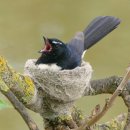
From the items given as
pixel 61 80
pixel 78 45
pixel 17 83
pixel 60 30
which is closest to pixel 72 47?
pixel 78 45

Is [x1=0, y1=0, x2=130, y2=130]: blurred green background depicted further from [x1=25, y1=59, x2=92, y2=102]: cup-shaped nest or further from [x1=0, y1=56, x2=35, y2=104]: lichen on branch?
[x1=0, y1=56, x2=35, y2=104]: lichen on branch

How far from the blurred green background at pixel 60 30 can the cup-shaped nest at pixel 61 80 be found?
1.77 meters

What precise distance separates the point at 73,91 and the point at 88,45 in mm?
372

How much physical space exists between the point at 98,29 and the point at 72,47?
137 mm

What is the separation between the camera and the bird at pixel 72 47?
1759mm

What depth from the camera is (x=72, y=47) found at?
1.92 meters

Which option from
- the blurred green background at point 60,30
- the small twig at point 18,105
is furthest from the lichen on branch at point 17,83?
the blurred green background at point 60,30

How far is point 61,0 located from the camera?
5461 millimetres

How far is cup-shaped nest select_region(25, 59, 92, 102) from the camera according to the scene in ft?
5.26

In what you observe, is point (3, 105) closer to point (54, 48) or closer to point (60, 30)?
point (54, 48)

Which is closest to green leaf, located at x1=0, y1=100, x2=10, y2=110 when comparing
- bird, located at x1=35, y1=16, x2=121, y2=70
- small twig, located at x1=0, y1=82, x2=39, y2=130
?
small twig, located at x1=0, y1=82, x2=39, y2=130

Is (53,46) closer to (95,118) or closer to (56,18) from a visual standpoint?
(95,118)

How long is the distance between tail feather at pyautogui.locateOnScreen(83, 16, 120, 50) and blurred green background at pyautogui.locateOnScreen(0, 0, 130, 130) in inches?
55.5

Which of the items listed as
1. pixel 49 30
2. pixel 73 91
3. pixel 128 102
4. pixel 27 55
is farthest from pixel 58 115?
pixel 49 30
